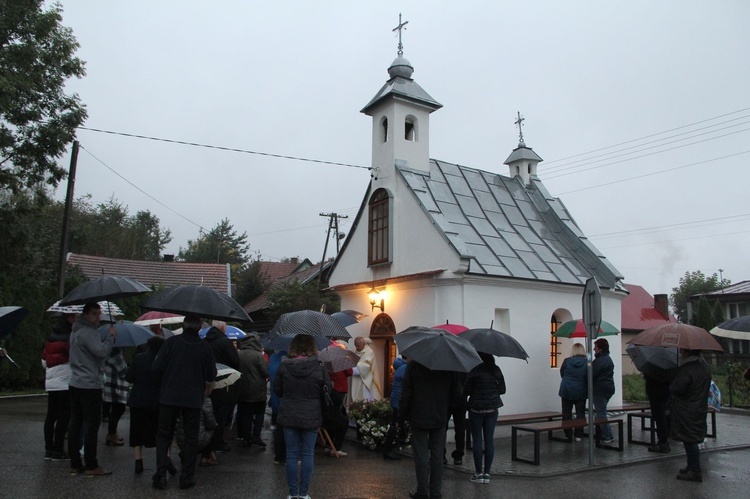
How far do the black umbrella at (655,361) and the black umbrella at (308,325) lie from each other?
17.9ft

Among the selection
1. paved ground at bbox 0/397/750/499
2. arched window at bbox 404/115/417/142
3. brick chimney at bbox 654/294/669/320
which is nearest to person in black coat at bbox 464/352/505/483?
paved ground at bbox 0/397/750/499

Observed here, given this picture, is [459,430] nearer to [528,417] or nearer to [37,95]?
[528,417]

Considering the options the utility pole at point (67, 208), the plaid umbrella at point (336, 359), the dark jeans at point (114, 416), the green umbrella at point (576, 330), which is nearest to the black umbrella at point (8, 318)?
the dark jeans at point (114, 416)

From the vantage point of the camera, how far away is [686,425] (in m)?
8.50

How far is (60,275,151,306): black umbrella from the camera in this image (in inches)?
305

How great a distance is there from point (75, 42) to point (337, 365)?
1677 centimetres

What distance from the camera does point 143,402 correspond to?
24.8 ft

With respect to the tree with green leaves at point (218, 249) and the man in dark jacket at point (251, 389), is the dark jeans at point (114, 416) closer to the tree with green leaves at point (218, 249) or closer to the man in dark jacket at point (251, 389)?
the man in dark jacket at point (251, 389)

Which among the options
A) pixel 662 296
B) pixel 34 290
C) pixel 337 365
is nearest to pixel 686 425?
pixel 337 365

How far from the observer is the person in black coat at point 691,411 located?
27.8 feet

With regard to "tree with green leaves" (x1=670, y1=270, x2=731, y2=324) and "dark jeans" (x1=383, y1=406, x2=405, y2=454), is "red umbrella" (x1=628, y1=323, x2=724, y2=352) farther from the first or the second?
"tree with green leaves" (x1=670, y1=270, x2=731, y2=324)

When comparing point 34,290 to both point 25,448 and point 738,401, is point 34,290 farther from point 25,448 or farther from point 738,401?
point 738,401

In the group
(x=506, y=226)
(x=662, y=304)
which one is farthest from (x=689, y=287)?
(x=506, y=226)

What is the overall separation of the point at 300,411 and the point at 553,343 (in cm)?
1061
